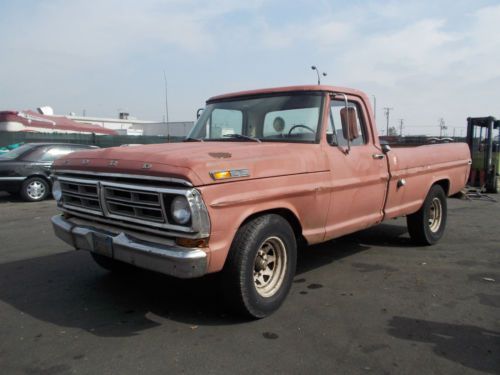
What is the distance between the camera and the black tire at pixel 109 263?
4797 millimetres

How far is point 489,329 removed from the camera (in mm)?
3561

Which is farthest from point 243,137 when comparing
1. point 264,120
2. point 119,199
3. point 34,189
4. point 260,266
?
point 34,189

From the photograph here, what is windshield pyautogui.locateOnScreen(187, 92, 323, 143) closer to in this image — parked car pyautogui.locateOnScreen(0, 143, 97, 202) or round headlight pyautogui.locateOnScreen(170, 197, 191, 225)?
round headlight pyautogui.locateOnScreen(170, 197, 191, 225)

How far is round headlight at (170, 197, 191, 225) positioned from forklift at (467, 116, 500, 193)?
1178cm

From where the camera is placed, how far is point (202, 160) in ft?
10.9

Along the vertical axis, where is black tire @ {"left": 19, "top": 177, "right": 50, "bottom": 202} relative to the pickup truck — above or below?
below

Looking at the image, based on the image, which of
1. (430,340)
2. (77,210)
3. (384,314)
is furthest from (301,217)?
(77,210)

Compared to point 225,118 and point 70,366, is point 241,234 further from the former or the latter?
point 225,118

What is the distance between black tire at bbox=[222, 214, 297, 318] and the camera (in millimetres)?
3490

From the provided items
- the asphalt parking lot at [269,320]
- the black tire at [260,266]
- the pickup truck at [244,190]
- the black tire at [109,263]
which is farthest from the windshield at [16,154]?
the black tire at [260,266]

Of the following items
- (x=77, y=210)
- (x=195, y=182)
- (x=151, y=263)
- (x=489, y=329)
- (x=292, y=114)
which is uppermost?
(x=292, y=114)

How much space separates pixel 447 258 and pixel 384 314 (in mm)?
2267

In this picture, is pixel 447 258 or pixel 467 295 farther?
pixel 447 258

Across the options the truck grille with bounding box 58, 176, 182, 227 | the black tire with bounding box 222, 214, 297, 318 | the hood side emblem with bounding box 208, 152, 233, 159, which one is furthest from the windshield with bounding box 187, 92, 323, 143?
the truck grille with bounding box 58, 176, 182, 227
